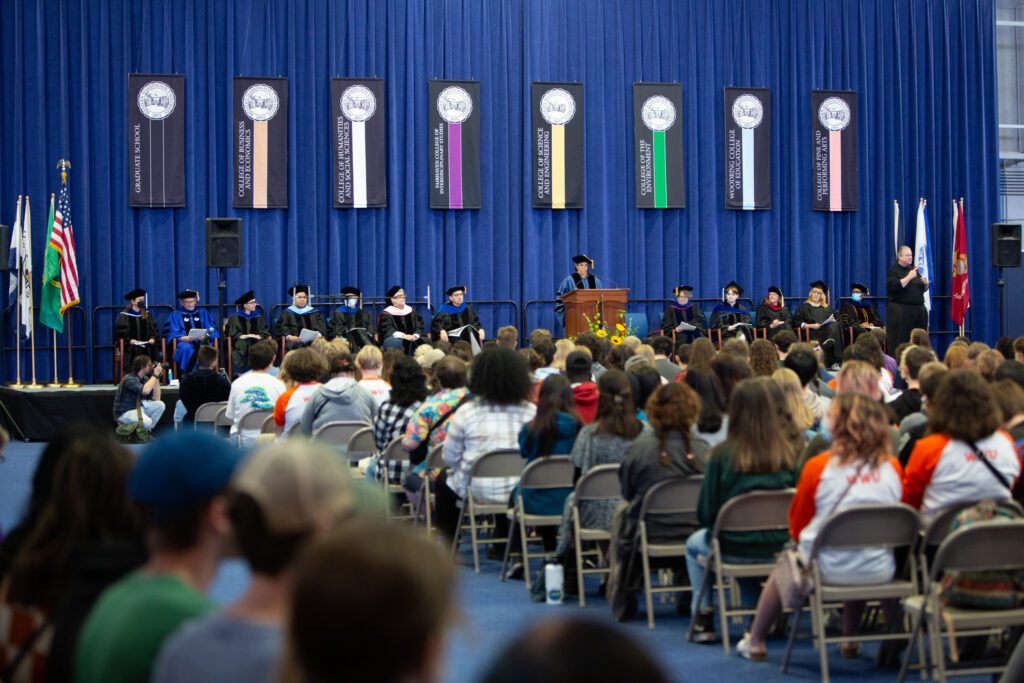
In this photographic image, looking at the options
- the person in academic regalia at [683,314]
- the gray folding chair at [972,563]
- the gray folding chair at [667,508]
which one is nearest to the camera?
the gray folding chair at [972,563]

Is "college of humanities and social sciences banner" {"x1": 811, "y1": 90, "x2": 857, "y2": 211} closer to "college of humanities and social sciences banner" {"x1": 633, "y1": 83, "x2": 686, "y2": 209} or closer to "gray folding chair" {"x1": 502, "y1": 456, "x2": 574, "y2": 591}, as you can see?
"college of humanities and social sciences banner" {"x1": 633, "y1": 83, "x2": 686, "y2": 209}

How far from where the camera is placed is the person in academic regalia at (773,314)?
1633 centimetres

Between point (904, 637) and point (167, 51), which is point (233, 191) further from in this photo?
point (904, 637)

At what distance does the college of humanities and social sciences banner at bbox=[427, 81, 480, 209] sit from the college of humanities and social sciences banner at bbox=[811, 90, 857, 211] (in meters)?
4.98

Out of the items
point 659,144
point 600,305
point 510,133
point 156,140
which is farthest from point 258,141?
point 659,144

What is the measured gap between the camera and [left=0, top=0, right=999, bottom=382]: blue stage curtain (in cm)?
1590

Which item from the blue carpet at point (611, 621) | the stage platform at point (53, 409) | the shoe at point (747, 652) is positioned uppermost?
the stage platform at point (53, 409)

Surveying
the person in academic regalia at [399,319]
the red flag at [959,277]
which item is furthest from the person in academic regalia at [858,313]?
the person in academic regalia at [399,319]

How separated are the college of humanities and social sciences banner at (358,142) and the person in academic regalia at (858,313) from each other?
646cm

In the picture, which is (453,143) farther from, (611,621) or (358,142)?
(611,621)

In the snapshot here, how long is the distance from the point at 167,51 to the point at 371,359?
9.37 m

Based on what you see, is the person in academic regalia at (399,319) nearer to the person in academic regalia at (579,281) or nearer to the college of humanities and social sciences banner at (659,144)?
the person in academic regalia at (579,281)

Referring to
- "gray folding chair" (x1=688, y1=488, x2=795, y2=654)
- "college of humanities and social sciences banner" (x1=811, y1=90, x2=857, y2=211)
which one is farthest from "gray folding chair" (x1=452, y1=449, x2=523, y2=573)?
"college of humanities and social sciences banner" (x1=811, y1=90, x2=857, y2=211)

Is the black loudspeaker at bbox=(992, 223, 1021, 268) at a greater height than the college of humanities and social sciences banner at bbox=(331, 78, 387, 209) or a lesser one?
lesser
